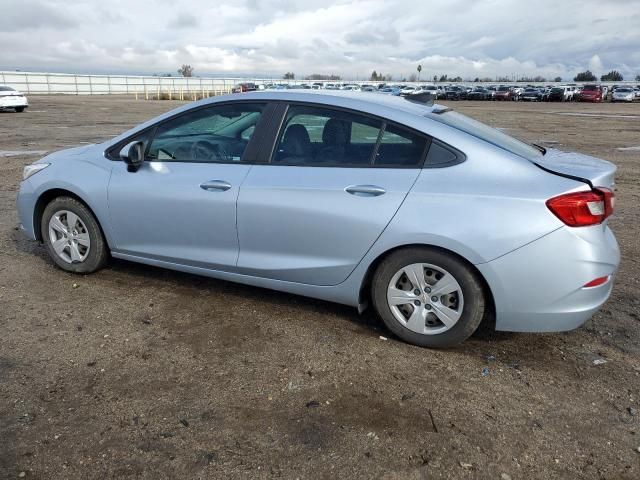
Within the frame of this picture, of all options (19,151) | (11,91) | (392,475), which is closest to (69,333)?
(392,475)

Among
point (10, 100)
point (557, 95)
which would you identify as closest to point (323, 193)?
point (10, 100)

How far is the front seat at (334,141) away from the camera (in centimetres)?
378

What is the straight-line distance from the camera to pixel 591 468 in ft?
8.29

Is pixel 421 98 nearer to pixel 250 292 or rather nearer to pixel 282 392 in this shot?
pixel 250 292

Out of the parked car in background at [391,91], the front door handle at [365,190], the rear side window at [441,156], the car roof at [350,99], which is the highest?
the parked car in background at [391,91]

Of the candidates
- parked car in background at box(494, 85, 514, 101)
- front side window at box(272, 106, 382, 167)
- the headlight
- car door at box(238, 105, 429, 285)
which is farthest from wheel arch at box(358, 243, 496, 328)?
parked car in background at box(494, 85, 514, 101)

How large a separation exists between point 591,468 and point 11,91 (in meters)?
31.4

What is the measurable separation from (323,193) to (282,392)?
4.37 feet

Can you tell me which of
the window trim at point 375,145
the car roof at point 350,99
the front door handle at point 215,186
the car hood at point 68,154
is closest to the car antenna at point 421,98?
the car roof at point 350,99

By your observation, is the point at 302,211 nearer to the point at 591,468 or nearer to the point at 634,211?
the point at 591,468

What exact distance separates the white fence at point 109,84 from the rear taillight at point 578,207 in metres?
57.7

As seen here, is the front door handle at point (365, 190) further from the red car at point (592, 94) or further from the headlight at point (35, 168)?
the red car at point (592, 94)

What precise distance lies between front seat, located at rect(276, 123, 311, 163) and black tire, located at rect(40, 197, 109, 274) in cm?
186

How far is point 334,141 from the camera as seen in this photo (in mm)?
3840
